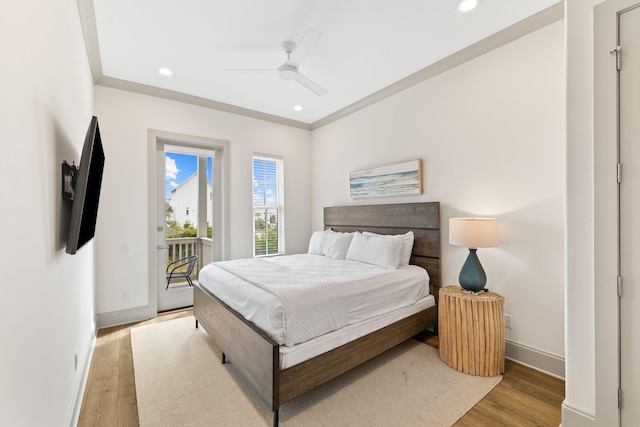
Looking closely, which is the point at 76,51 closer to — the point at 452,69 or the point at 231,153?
the point at 231,153

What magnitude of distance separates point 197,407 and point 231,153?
10.9ft

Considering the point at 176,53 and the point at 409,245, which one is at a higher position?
the point at 176,53

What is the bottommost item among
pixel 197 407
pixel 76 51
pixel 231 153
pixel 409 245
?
pixel 197 407

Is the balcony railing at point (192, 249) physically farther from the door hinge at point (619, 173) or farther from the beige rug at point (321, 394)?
the door hinge at point (619, 173)

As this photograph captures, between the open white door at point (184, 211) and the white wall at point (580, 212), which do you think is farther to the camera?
the open white door at point (184, 211)

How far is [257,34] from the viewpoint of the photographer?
104 inches

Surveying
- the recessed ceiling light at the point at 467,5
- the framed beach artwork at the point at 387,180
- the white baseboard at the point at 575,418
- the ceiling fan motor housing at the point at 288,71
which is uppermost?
the recessed ceiling light at the point at 467,5

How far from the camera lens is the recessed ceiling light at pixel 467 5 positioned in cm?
223

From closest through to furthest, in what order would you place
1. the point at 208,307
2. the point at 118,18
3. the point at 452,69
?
the point at 118,18 → the point at 208,307 → the point at 452,69

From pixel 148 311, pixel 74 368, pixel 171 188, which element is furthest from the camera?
pixel 171 188

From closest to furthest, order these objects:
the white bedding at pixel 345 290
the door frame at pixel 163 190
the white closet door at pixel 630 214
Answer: the white closet door at pixel 630 214 → the white bedding at pixel 345 290 → the door frame at pixel 163 190

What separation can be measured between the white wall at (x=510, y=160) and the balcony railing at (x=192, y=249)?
300cm

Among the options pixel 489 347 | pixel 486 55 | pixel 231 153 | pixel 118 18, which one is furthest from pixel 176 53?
pixel 489 347

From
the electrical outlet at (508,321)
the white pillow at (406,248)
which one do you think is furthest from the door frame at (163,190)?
the electrical outlet at (508,321)
